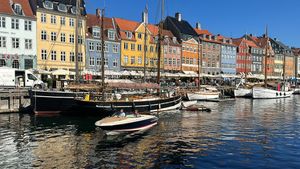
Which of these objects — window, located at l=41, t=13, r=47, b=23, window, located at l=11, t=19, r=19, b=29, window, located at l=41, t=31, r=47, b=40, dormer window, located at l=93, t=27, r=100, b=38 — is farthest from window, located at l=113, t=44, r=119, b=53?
window, located at l=11, t=19, r=19, b=29

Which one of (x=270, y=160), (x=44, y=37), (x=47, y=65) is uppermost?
(x=44, y=37)

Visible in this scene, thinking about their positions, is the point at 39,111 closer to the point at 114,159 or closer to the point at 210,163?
the point at 114,159

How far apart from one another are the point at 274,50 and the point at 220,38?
113 ft

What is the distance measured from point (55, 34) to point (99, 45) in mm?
10327

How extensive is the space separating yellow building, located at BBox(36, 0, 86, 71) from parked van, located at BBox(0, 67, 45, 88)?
15.3m

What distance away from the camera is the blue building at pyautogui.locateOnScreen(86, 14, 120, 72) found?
242 ft

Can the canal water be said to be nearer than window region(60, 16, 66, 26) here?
Yes

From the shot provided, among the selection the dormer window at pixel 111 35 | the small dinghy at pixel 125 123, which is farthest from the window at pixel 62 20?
the small dinghy at pixel 125 123

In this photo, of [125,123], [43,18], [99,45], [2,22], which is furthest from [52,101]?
[99,45]

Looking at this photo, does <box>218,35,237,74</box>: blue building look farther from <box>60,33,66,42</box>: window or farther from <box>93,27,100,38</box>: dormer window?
<box>60,33,66,42</box>: window

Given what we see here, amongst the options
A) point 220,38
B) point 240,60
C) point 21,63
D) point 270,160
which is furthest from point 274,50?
point 270,160

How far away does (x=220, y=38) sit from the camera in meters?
115

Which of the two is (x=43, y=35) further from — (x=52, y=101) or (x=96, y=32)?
(x=52, y=101)

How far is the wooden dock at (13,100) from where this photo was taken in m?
42.7
